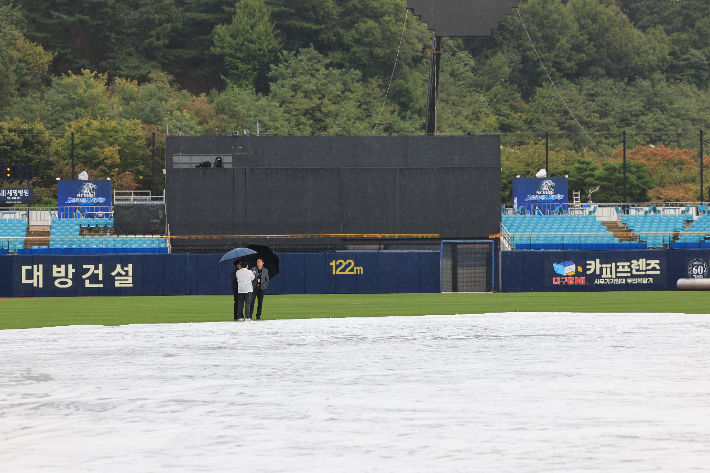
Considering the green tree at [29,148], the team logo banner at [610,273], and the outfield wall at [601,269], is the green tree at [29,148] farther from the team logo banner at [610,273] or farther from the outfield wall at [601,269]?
the team logo banner at [610,273]

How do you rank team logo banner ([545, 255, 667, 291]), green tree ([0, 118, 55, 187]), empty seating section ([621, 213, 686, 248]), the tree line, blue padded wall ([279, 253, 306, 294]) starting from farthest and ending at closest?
the tree line, green tree ([0, 118, 55, 187]), empty seating section ([621, 213, 686, 248]), team logo banner ([545, 255, 667, 291]), blue padded wall ([279, 253, 306, 294])

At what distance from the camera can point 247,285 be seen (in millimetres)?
22266

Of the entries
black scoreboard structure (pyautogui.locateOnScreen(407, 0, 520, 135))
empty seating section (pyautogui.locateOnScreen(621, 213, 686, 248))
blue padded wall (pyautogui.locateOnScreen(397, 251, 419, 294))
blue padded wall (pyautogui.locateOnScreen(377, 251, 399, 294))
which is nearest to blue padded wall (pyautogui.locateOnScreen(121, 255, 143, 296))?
blue padded wall (pyautogui.locateOnScreen(377, 251, 399, 294))

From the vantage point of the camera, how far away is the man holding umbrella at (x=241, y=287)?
2208 centimetres

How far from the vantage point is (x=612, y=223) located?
49438mm

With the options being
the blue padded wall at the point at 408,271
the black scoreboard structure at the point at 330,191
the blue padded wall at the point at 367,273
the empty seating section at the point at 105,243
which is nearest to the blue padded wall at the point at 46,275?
the empty seating section at the point at 105,243

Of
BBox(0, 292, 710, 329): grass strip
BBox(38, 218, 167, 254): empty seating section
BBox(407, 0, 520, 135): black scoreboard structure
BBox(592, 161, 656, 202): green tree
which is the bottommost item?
Answer: BBox(0, 292, 710, 329): grass strip

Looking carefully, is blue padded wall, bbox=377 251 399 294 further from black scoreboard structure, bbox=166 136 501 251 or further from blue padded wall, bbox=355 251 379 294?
black scoreboard structure, bbox=166 136 501 251

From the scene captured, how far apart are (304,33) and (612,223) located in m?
67.9

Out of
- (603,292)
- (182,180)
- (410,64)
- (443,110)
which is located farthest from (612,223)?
(410,64)

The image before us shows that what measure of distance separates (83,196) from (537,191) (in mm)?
27340

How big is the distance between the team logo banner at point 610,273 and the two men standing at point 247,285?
63.4 feet

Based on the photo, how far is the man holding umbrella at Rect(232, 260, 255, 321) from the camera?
869 inches

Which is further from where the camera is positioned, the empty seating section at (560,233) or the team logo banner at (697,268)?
the empty seating section at (560,233)
